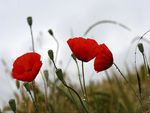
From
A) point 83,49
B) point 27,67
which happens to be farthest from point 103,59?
point 27,67

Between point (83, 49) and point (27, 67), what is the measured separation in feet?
0.86

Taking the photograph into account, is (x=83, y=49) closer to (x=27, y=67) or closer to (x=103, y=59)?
(x=103, y=59)

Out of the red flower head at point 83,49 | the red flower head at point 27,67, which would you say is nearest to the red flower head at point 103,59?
the red flower head at point 83,49

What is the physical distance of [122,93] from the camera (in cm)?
307

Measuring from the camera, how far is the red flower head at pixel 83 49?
1431mm

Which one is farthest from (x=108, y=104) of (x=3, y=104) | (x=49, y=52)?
(x=49, y=52)

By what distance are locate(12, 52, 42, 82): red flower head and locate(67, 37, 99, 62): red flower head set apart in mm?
130

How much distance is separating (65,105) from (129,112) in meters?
0.96

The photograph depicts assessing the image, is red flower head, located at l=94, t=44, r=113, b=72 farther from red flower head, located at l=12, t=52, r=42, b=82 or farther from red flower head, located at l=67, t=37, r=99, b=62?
red flower head, located at l=12, t=52, r=42, b=82

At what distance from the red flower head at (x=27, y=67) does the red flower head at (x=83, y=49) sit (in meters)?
0.13

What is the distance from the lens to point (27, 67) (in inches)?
62.7

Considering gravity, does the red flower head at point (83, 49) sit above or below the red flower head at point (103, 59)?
above

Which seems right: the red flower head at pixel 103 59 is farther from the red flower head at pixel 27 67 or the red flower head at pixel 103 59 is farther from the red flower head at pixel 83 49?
the red flower head at pixel 27 67

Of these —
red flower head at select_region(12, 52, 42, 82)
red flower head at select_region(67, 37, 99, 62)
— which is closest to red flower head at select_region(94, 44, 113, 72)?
red flower head at select_region(67, 37, 99, 62)
